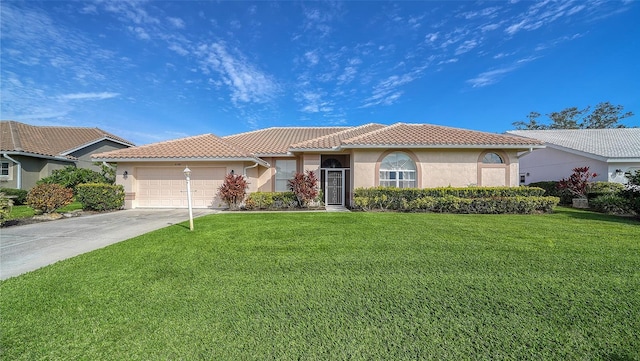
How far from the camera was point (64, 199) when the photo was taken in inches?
450

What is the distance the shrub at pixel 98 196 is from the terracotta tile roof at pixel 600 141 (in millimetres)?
30556

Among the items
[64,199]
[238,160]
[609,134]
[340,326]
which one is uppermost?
[609,134]

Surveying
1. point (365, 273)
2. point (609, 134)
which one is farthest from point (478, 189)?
point (609, 134)

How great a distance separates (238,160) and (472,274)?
41.0ft

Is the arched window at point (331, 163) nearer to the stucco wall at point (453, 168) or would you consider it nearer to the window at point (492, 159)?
the stucco wall at point (453, 168)

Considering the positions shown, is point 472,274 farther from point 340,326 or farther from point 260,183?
point 260,183

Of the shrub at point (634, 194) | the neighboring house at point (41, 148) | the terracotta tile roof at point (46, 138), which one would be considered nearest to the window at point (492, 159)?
the shrub at point (634, 194)

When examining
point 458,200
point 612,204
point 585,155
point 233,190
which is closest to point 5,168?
point 233,190

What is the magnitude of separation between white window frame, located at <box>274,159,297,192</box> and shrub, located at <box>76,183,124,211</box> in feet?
29.2

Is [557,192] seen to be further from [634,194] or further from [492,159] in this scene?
[492,159]

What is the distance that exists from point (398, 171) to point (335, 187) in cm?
387

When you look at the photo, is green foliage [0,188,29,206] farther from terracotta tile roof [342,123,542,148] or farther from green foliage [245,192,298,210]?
terracotta tile roof [342,123,542,148]

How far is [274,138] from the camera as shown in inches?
766

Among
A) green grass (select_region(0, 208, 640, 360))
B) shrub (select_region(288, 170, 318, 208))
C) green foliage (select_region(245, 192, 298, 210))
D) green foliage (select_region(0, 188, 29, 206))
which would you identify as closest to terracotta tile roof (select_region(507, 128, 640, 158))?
green grass (select_region(0, 208, 640, 360))
